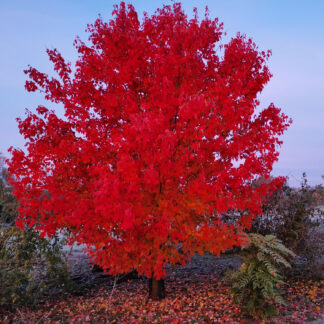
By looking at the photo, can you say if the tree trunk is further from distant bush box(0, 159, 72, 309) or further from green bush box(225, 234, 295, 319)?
distant bush box(0, 159, 72, 309)

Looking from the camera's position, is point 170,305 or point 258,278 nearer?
point 258,278

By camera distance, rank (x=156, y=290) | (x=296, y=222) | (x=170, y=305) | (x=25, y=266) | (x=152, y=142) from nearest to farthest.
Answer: (x=152, y=142)
(x=170, y=305)
(x=25, y=266)
(x=156, y=290)
(x=296, y=222)

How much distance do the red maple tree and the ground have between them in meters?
0.95

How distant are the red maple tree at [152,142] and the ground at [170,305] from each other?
0.95 metres

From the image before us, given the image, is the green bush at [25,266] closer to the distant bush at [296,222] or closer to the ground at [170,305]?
the ground at [170,305]

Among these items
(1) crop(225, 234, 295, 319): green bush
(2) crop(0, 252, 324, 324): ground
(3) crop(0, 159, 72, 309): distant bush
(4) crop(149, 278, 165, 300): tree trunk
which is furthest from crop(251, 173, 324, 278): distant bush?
(3) crop(0, 159, 72, 309): distant bush

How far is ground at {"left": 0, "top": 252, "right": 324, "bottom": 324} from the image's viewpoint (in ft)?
24.7

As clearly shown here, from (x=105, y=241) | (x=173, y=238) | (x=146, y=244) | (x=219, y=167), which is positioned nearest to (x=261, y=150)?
(x=219, y=167)

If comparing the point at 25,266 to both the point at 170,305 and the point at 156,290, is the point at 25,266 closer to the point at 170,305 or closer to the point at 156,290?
the point at 156,290

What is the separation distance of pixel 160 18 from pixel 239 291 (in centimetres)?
752

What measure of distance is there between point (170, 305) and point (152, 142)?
5016 millimetres

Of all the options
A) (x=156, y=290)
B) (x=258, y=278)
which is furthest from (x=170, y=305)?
(x=258, y=278)

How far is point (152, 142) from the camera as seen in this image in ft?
19.6

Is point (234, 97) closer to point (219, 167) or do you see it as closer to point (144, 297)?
point (219, 167)
